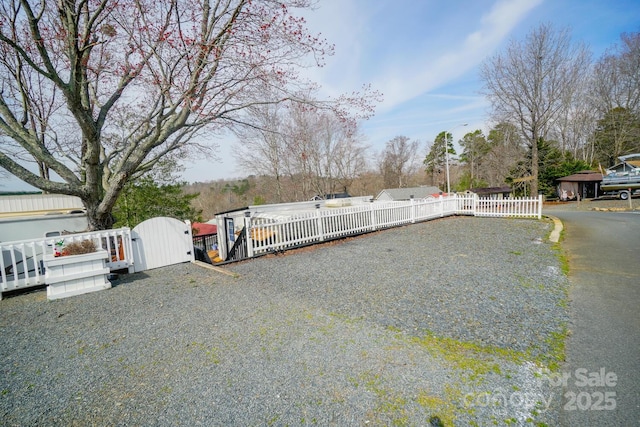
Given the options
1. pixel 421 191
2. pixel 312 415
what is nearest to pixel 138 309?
pixel 312 415

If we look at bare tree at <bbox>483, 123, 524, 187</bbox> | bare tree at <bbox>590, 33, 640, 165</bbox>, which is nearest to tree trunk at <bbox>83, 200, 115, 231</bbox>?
bare tree at <bbox>483, 123, 524, 187</bbox>

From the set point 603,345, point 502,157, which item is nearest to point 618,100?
point 502,157

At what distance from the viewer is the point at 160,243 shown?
645 cm

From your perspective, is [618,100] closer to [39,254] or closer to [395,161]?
[395,161]

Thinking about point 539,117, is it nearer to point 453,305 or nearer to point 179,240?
point 453,305

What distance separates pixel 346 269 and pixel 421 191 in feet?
89.7

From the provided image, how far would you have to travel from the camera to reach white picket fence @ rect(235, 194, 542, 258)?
777 cm

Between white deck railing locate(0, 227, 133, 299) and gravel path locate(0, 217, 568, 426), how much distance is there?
31 cm

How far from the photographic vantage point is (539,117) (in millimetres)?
21469

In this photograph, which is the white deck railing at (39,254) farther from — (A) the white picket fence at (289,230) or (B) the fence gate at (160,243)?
(B) the fence gate at (160,243)

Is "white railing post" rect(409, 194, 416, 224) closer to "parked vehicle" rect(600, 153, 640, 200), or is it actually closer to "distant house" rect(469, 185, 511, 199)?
"distant house" rect(469, 185, 511, 199)

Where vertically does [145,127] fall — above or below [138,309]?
above

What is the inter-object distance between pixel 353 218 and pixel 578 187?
1153 inches

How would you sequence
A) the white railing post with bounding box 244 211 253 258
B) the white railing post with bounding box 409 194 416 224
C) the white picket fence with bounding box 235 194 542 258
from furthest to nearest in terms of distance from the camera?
the white railing post with bounding box 409 194 416 224 < the white picket fence with bounding box 235 194 542 258 < the white railing post with bounding box 244 211 253 258
